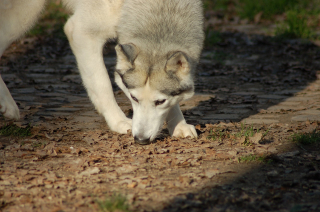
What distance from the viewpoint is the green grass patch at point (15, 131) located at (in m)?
4.12

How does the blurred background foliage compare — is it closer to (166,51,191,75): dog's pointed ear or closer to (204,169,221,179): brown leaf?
(166,51,191,75): dog's pointed ear

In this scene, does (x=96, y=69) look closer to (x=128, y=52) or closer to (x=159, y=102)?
(x=128, y=52)

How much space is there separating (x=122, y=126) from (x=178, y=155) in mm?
964

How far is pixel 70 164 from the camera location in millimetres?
3365

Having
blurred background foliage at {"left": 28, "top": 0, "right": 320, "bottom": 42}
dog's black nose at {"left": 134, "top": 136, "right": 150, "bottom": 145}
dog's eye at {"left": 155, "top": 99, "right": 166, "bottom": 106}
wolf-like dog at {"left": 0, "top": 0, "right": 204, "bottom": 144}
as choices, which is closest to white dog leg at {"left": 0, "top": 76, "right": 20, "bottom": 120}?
wolf-like dog at {"left": 0, "top": 0, "right": 204, "bottom": 144}

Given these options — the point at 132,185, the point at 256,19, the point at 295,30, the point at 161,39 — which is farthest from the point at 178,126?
the point at 256,19

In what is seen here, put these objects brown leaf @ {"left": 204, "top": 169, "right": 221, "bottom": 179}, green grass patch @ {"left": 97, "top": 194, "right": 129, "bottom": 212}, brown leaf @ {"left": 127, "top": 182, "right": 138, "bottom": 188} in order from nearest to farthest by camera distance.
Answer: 1. green grass patch @ {"left": 97, "top": 194, "right": 129, "bottom": 212}
2. brown leaf @ {"left": 127, "top": 182, "right": 138, "bottom": 188}
3. brown leaf @ {"left": 204, "top": 169, "right": 221, "bottom": 179}

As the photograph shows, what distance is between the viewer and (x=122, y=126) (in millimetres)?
4344

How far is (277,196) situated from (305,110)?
2861mm

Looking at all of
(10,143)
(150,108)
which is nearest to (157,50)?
(150,108)

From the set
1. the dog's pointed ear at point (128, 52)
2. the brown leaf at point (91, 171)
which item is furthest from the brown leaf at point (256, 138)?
the brown leaf at point (91, 171)

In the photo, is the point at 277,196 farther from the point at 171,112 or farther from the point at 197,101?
the point at 197,101

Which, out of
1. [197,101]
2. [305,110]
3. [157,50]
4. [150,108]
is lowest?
[197,101]

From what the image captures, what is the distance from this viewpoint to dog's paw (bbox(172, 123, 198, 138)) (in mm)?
4168
